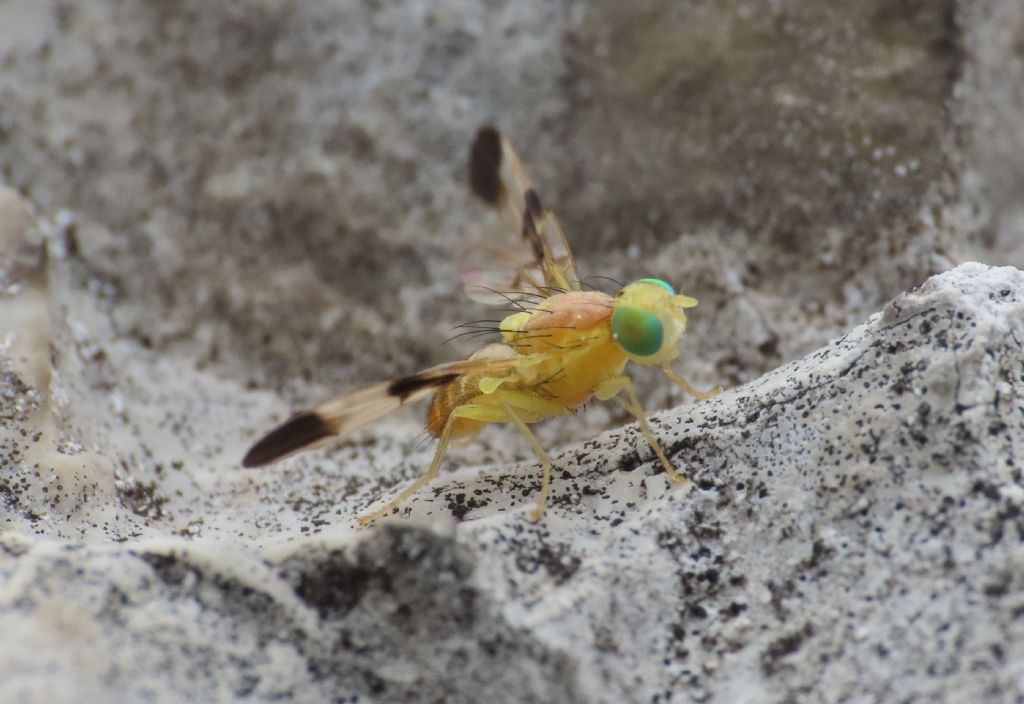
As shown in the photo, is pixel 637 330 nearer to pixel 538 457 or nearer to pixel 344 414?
pixel 538 457

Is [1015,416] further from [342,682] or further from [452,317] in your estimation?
[452,317]

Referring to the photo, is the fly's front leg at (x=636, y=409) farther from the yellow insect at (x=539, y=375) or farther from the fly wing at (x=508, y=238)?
the fly wing at (x=508, y=238)

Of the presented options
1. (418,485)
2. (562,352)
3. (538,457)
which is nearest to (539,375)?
(562,352)

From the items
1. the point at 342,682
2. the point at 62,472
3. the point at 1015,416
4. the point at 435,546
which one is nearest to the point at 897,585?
the point at 1015,416

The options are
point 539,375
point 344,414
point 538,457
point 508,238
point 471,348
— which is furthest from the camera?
point 471,348

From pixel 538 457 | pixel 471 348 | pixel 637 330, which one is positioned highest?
pixel 471 348

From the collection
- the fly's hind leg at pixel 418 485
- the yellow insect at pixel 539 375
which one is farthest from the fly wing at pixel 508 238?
the fly's hind leg at pixel 418 485

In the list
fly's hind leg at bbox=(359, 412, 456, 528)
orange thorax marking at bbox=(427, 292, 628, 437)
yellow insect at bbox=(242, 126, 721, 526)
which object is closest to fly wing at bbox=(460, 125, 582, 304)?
yellow insect at bbox=(242, 126, 721, 526)

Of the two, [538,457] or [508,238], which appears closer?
[538,457]

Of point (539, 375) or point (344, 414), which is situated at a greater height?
point (539, 375)
